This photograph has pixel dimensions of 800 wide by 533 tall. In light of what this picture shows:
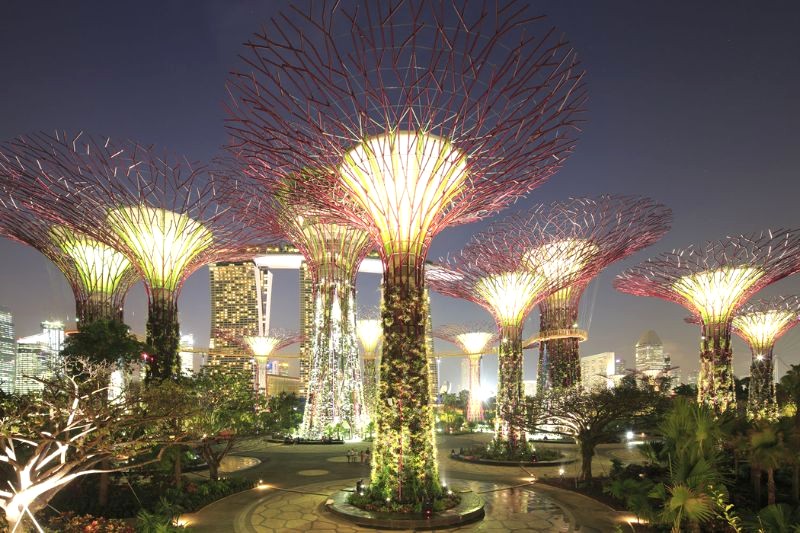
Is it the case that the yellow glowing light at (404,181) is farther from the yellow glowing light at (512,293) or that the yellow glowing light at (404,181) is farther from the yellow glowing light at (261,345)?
the yellow glowing light at (261,345)

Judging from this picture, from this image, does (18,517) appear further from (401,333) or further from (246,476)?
(246,476)

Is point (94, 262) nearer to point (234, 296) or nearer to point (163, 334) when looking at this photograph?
point (163, 334)

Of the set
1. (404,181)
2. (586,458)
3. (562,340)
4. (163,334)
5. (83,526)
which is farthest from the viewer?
(562,340)

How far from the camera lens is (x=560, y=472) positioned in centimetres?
A: 1888

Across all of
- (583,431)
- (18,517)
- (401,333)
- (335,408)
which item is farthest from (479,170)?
(335,408)

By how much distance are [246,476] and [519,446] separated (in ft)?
33.1

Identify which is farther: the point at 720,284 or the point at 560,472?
the point at 720,284

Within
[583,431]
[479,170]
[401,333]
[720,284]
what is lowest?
[583,431]

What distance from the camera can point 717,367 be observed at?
25.4 m

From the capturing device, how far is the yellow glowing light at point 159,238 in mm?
20094

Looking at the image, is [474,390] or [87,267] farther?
[474,390]

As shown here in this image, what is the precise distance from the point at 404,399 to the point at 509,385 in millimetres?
10128

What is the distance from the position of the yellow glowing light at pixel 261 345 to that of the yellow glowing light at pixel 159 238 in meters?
31.1

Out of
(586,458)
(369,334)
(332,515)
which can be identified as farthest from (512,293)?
(369,334)
